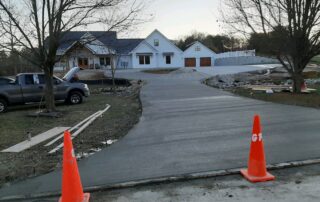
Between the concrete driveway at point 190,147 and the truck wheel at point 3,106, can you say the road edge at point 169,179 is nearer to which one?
the concrete driveway at point 190,147

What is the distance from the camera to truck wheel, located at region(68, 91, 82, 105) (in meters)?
18.6

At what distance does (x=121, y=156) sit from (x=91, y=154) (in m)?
0.76

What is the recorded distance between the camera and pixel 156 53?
64562 mm

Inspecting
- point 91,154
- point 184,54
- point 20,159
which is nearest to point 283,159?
point 91,154

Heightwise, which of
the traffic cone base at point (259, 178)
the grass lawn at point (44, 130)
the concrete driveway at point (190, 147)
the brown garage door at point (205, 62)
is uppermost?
the brown garage door at point (205, 62)

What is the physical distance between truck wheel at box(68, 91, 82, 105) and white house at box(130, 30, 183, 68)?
146 ft

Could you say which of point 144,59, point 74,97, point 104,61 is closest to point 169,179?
point 74,97

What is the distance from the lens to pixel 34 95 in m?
17.2

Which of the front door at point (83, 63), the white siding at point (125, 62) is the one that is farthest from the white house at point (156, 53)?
the front door at point (83, 63)

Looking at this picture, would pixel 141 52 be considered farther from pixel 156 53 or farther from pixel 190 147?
pixel 190 147

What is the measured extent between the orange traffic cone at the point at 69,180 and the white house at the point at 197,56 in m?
64.4

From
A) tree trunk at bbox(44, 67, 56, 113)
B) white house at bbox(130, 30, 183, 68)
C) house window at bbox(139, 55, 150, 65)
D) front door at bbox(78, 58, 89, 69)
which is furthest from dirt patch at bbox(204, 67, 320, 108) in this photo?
front door at bbox(78, 58, 89, 69)

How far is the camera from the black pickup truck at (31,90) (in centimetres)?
1638

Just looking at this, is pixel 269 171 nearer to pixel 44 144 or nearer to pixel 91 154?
pixel 91 154
